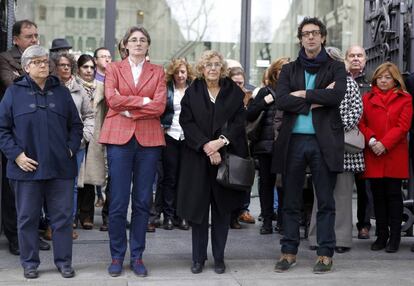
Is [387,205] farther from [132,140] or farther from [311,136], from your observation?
[132,140]

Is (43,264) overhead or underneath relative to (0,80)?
underneath

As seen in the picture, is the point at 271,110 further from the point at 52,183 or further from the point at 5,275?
the point at 5,275

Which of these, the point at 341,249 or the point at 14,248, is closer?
the point at 14,248

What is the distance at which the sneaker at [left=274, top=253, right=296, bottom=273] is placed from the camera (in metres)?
6.24

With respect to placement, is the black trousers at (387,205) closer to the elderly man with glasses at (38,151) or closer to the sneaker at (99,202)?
the elderly man with glasses at (38,151)

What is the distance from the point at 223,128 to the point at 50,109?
4.70 ft

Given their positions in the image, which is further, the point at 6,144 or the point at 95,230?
the point at 95,230

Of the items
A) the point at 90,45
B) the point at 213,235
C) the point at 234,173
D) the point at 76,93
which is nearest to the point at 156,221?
the point at 76,93

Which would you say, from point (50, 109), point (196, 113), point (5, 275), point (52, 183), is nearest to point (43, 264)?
point (5, 275)

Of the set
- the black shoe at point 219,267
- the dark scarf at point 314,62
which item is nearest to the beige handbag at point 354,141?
the dark scarf at point 314,62

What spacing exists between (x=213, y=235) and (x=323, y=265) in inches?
38.2

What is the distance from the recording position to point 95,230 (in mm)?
8047

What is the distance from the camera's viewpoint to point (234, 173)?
6.04 m

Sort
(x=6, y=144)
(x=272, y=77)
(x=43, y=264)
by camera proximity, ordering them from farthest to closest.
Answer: (x=272, y=77) → (x=43, y=264) → (x=6, y=144)
